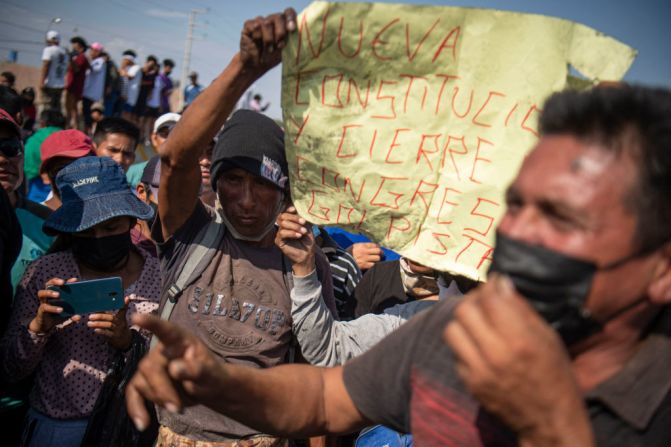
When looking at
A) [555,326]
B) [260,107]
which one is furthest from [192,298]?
[260,107]

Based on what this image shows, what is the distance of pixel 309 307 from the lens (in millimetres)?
2135

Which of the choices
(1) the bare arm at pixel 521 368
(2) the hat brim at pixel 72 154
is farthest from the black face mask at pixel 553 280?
(2) the hat brim at pixel 72 154

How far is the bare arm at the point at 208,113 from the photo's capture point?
1.76 metres

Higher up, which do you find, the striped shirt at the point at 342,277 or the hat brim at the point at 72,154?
the hat brim at the point at 72,154

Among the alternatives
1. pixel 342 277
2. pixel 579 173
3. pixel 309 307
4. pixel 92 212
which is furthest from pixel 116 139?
pixel 579 173

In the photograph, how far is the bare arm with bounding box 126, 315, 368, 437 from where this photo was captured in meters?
1.27

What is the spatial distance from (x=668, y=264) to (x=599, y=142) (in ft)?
1.15

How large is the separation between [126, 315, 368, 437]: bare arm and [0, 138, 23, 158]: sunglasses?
7.70 ft

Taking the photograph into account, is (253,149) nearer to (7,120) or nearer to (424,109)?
(424,109)

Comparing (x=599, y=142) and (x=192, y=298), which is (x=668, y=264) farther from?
(x=192, y=298)

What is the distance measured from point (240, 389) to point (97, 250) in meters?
1.52

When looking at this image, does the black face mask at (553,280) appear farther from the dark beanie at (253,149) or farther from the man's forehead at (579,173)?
the dark beanie at (253,149)

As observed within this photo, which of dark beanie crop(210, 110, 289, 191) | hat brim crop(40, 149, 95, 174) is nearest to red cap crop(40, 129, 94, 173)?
hat brim crop(40, 149, 95, 174)

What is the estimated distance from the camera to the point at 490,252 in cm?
177
